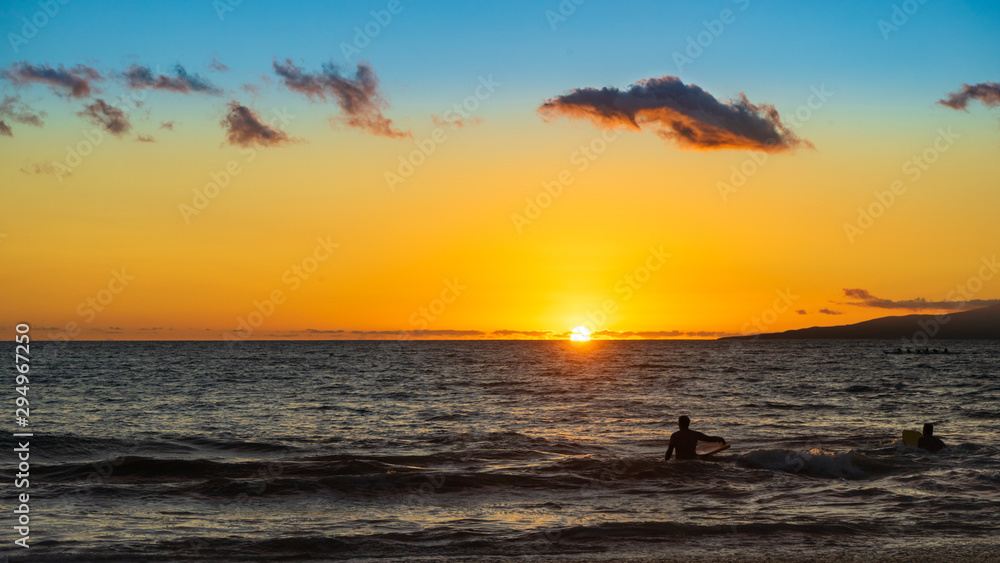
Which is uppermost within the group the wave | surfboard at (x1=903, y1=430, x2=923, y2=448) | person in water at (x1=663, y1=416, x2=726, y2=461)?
person in water at (x1=663, y1=416, x2=726, y2=461)

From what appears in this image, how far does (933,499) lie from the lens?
16453 mm

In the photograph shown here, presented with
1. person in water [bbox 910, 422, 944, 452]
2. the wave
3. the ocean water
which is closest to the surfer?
person in water [bbox 910, 422, 944, 452]

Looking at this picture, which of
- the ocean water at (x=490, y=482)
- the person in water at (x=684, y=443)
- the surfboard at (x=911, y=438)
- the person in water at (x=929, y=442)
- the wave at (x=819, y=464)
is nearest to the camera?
the ocean water at (x=490, y=482)

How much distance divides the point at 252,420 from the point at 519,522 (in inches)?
934

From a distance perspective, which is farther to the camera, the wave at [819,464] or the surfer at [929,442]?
the surfer at [929,442]

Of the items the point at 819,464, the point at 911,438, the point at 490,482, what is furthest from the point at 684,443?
the point at 911,438

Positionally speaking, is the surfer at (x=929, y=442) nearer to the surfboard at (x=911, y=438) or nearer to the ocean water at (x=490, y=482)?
the surfboard at (x=911, y=438)

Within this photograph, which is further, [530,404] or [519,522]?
[530,404]

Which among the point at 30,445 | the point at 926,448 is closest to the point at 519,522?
the point at 926,448

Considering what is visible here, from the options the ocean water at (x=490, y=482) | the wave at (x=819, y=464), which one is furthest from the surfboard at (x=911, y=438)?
the wave at (x=819, y=464)

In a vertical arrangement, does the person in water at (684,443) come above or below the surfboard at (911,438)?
above

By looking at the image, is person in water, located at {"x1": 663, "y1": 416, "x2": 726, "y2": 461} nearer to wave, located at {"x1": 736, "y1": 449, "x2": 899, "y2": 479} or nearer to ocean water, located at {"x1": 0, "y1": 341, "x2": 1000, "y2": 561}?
ocean water, located at {"x1": 0, "y1": 341, "x2": 1000, "y2": 561}

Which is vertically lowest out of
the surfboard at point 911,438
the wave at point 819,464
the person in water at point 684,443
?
the wave at point 819,464

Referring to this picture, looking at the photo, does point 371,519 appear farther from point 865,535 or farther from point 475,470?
point 865,535
